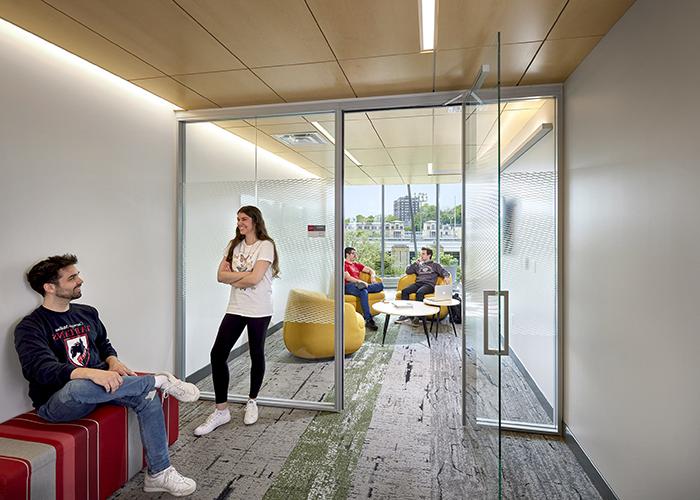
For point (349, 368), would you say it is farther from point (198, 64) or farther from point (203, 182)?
point (198, 64)

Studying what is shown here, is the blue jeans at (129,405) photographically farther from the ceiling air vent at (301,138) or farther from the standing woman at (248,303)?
the ceiling air vent at (301,138)

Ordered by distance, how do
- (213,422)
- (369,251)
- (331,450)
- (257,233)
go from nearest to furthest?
(331,450) < (213,422) < (257,233) < (369,251)

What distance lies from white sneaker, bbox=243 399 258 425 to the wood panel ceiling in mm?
2200

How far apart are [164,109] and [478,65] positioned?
2302 mm

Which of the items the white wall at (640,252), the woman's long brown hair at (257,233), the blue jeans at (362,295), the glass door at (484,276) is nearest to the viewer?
the white wall at (640,252)

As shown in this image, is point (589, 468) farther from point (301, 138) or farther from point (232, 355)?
point (301, 138)

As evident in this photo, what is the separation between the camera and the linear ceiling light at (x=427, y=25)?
1743 millimetres

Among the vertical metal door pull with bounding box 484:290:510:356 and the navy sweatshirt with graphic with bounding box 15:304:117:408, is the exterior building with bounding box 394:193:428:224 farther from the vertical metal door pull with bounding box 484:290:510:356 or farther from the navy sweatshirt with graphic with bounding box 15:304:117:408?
the navy sweatshirt with graphic with bounding box 15:304:117:408

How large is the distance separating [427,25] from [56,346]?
7.81ft

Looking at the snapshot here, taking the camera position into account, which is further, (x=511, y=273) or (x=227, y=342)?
(x=511, y=273)

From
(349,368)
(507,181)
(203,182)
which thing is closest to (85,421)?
(203,182)

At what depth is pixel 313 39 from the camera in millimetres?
2043

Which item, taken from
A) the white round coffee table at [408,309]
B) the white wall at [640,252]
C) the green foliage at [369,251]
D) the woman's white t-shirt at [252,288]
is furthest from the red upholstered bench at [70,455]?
the green foliage at [369,251]

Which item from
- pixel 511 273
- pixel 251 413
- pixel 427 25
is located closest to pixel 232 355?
pixel 251 413
